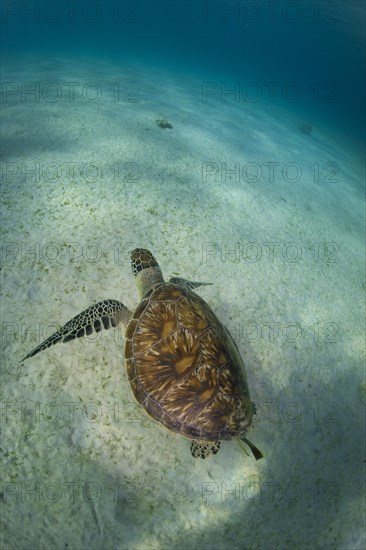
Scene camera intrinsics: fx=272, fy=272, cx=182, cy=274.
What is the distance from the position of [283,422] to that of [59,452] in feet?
10.2

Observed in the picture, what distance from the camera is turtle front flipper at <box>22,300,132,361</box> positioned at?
11.3 ft

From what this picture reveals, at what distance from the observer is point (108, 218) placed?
574cm

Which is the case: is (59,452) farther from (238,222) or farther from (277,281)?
(238,222)

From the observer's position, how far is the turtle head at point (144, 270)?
13.7 ft

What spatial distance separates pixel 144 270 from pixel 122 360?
4.55ft

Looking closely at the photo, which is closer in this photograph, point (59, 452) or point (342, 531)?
point (59, 452)

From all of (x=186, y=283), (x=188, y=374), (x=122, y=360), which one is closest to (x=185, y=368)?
(x=188, y=374)

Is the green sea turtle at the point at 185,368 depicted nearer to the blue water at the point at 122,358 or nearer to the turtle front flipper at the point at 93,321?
the turtle front flipper at the point at 93,321

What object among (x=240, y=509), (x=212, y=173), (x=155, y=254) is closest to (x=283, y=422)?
(x=240, y=509)

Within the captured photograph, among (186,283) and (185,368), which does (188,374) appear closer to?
(185,368)

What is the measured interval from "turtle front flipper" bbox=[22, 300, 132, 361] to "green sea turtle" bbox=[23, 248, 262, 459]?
1cm

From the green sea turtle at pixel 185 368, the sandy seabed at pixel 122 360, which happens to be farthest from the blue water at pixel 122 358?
the green sea turtle at pixel 185 368

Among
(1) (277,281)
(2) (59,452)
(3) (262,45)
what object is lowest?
(2) (59,452)

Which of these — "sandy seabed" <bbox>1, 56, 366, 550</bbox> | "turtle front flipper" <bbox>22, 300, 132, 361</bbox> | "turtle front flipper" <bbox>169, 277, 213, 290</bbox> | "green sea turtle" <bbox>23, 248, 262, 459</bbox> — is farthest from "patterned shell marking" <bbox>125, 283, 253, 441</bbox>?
"turtle front flipper" <bbox>169, 277, 213, 290</bbox>
